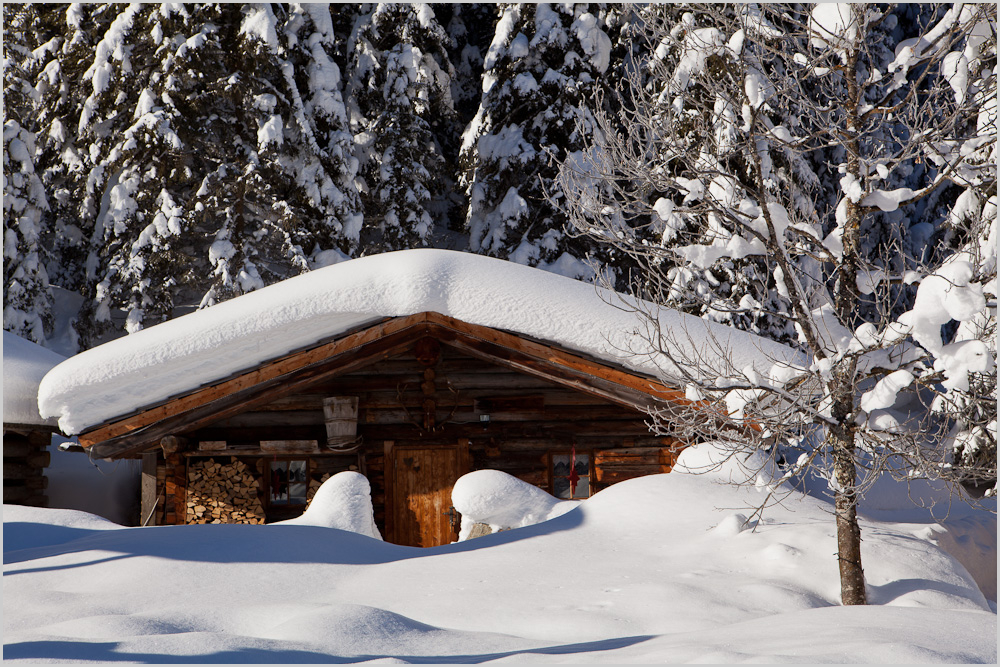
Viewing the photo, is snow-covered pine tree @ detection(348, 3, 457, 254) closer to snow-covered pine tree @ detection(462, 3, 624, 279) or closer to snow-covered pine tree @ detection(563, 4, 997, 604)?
snow-covered pine tree @ detection(462, 3, 624, 279)

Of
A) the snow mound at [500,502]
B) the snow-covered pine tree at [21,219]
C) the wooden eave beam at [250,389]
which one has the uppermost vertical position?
the snow-covered pine tree at [21,219]

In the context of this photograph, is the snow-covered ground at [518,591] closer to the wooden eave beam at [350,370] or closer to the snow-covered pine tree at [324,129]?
the wooden eave beam at [350,370]

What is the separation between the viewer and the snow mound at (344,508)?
7961 mm

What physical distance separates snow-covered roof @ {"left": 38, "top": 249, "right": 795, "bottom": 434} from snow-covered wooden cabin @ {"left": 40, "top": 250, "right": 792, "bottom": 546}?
20 mm

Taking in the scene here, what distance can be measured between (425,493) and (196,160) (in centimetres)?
1342

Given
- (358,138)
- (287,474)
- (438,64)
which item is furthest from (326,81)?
(287,474)

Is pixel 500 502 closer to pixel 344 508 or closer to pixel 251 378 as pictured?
pixel 344 508

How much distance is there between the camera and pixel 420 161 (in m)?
22.1

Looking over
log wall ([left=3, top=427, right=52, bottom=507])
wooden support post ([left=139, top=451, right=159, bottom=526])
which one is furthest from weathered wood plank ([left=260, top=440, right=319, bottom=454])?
log wall ([left=3, top=427, right=52, bottom=507])

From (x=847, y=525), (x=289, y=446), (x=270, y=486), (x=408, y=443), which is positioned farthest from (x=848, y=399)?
(x=270, y=486)

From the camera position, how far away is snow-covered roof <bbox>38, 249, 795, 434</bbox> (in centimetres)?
856

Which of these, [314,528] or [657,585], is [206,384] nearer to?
[314,528]

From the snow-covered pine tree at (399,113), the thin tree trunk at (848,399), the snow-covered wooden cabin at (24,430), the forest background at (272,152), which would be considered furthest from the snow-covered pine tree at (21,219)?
the thin tree trunk at (848,399)

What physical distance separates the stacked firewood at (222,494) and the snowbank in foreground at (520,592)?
1.85 m
